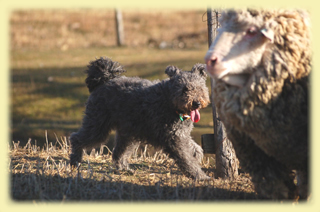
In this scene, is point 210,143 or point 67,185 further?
point 210,143

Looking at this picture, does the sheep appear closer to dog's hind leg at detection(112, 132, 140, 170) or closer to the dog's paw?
the dog's paw

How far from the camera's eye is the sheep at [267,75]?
132 inches

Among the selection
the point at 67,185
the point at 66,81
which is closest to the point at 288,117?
the point at 67,185

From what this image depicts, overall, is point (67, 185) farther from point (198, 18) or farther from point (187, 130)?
point (198, 18)

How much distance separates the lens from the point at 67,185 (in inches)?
174

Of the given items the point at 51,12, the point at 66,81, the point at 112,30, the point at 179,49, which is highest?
the point at 51,12

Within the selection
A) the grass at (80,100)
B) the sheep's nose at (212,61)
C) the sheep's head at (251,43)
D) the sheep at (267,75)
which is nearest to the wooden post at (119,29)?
the grass at (80,100)

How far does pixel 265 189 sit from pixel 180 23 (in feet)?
58.6

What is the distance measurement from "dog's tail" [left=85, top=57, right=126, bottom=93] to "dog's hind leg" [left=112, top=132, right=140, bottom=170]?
0.92 metres

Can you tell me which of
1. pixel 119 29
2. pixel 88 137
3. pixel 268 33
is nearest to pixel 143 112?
pixel 88 137

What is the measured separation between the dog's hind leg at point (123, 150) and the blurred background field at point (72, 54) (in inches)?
88.7

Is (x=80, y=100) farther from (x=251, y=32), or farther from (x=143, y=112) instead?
(x=251, y=32)

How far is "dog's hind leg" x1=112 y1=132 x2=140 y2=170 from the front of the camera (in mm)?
5871

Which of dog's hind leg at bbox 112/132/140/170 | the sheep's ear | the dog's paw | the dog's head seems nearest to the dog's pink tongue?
the dog's head
